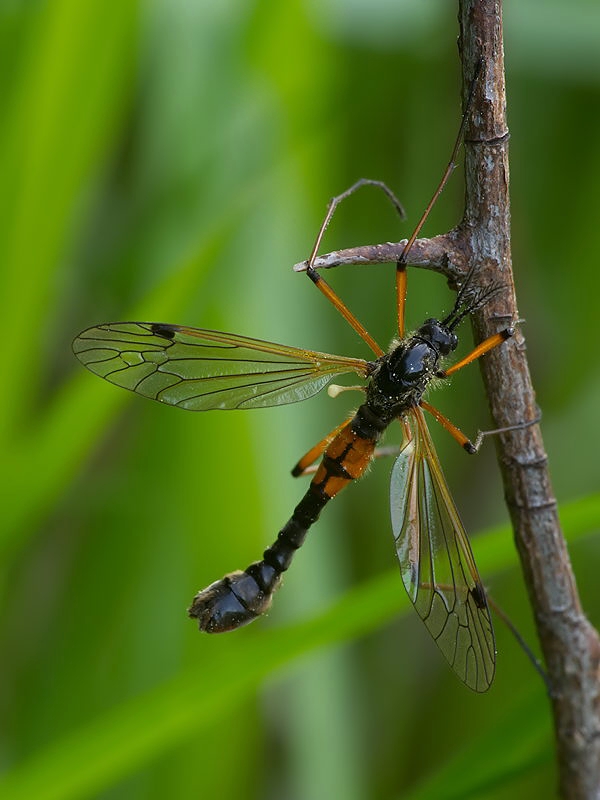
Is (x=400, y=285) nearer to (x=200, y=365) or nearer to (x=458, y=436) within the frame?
(x=458, y=436)

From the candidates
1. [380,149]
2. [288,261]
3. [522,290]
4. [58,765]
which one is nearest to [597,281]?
[522,290]

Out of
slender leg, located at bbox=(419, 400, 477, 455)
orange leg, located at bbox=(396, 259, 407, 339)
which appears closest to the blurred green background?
slender leg, located at bbox=(419, 400, 477, 455)

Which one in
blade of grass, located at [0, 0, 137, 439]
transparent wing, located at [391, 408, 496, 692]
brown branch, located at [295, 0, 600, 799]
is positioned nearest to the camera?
brown branch, located at [295, 0, 600, 799]

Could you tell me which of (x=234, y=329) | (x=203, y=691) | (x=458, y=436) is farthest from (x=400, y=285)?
(x=234, y=329)

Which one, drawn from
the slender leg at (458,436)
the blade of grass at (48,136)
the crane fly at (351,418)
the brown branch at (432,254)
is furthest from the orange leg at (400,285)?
the blade of grass at (48,136)

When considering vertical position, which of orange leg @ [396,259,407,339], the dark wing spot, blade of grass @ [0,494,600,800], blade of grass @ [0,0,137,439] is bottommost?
blade of grass @ [0,494,600,800]

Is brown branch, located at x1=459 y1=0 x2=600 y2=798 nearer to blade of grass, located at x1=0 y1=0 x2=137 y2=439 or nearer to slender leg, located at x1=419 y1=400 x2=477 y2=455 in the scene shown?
slender leg, located at x1=419 y1=400 x2=477 y2=455

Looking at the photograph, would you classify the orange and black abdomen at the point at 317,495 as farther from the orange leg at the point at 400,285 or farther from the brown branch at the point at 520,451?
the brown branch at the point at 520,451
